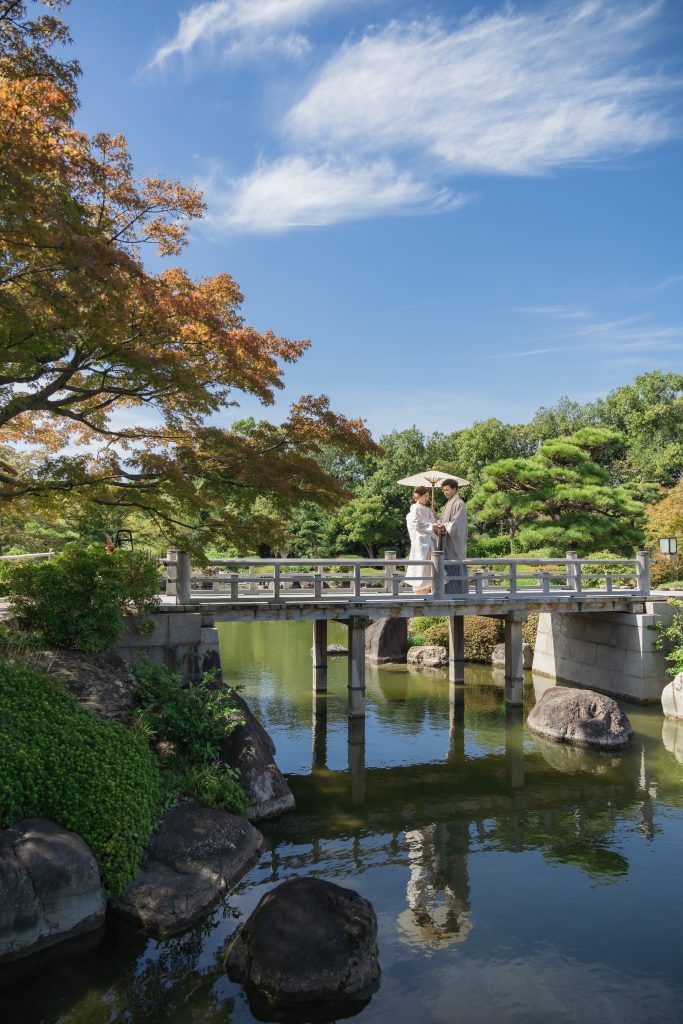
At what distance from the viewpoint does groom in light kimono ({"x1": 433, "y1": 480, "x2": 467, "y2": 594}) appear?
17.1 metres

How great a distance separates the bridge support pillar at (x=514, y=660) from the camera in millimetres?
17938

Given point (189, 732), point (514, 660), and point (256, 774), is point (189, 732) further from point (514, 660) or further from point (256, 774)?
point (514, 660)

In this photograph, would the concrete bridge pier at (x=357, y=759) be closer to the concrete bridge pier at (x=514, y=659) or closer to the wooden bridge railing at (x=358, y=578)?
the wooden bridge railing at (x=358, y=578)

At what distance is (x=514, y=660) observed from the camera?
18266 millimetres

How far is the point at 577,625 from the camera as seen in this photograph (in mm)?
20688

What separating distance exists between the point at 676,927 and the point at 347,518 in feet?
112

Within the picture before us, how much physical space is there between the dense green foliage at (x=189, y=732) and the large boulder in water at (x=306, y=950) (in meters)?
2.82

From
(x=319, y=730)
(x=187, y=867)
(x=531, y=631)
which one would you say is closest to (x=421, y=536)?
(x=319, y=730)

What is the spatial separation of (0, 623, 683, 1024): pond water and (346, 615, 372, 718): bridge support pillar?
24.6 inches

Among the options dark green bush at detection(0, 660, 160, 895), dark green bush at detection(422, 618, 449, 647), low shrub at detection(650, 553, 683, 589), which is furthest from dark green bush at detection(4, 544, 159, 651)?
low shrub at detection(650, 553, 683, 589)

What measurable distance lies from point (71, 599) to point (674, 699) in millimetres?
13112

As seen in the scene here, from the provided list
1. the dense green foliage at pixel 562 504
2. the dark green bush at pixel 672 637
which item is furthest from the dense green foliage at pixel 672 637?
the dense green foliage at pixel 562 504

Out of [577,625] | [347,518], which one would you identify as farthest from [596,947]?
[347,518]

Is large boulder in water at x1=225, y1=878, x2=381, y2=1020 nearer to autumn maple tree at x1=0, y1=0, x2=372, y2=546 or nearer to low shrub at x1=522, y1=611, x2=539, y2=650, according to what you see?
autumn maple tree at x1=0, y1=0, x2=372, y2=546
